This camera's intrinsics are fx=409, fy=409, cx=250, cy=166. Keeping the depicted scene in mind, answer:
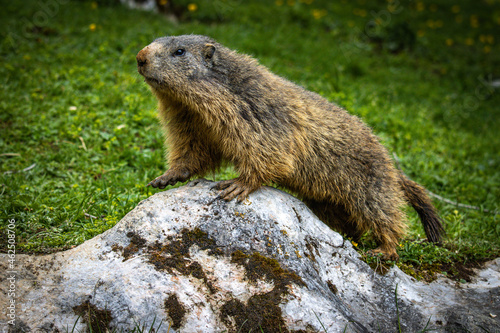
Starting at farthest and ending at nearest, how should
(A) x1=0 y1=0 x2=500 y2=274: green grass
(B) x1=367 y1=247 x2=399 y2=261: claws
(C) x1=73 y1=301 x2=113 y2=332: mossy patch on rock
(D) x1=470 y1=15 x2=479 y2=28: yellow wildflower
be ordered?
(D) x1=470 y1=15 x2=479 y2=28: yellow wildflower, (A) x1=0 y1=0 x2=500 y2=274: green grass, (B) x1=367 y1=247 x2=399 y2=261: claws, (C) x1=73 y1=301 x2=113 y2=332: mossy patch on rock

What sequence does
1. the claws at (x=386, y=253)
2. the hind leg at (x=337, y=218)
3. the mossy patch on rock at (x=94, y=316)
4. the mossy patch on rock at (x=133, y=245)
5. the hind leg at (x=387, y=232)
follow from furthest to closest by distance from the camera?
the hind leg at (x=337, y=218) < the hind leg at (x=387, y=232) < the claws at (x=386, y=253) < the mossy patch on rock at (x=133, y=245) < the mossy patch on rock at (x=94, y=316)

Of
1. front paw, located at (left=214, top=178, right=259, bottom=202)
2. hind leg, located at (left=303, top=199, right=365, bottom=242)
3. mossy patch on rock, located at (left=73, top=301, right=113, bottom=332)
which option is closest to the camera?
mossy patch on rock, located at (left=73, top=301, right=113, bottom=332)

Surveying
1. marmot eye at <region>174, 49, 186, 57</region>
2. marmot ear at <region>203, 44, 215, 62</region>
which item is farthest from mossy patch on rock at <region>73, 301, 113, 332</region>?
marmot ear at <region>203, 44, 215, 62</region>

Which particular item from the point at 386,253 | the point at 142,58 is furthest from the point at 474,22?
the point at 142,58

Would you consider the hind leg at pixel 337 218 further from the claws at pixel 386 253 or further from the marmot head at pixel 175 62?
the marmot head at pixel 175 62

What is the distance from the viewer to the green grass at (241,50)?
459 cm

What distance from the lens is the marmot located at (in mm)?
3699

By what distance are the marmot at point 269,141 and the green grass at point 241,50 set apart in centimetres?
54

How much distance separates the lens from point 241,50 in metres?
8.66

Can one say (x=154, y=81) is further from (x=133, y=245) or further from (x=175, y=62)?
(x=133, y=245)

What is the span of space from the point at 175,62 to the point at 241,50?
521cm

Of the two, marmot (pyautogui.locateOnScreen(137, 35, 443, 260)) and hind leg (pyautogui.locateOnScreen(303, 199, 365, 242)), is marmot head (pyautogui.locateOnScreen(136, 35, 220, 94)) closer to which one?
marmot (pyautogui.locateOnScreen(137, 35, 443, 260))

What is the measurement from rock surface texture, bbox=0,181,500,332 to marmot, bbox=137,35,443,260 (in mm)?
376

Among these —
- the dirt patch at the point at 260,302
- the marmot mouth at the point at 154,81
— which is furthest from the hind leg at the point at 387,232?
the marmot mouth at the point at 154,81
